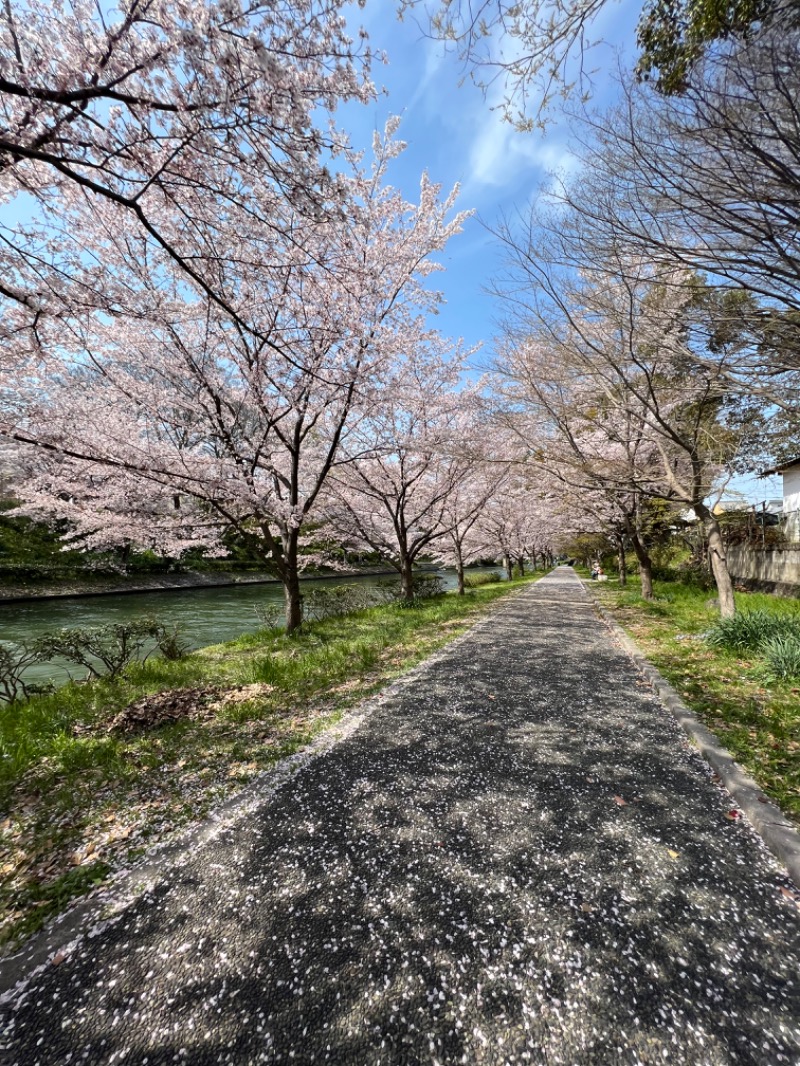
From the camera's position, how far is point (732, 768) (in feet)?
11.0

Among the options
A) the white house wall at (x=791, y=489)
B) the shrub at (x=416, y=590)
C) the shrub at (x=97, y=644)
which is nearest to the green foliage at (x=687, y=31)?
the shrub at (x=97, y=644)

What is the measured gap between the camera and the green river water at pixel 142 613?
11.9 m

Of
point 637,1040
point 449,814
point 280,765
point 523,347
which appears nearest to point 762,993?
point 637,1040

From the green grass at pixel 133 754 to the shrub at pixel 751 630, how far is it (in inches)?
181

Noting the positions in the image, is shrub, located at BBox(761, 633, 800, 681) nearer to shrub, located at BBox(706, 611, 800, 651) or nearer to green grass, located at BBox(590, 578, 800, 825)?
green grass, located at BBox(590, 578, 800, 825)

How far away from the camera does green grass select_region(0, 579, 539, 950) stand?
251 cm

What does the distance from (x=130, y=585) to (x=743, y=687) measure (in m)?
25.6

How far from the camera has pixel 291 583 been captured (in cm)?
938

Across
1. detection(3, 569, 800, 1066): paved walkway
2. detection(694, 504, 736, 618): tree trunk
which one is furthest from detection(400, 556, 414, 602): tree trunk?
detection(3, 569, 800, 1066): paved walkway

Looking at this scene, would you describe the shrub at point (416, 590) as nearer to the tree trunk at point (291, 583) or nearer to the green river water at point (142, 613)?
the green river water at point (142, 613)

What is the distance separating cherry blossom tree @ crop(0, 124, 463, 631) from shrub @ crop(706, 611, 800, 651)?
22.9 ft

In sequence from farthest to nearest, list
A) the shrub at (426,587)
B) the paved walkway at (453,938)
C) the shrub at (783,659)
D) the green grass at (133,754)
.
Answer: the shrub at (426,587)
the shrub at (783,659)
the green grass at (133,754)
the paved walkway at (453,938)

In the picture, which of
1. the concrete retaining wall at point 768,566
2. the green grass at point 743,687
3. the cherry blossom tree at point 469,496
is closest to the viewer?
the green grass at point 743,687

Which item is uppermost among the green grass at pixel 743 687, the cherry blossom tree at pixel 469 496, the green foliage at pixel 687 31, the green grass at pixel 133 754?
the green foliage at pixel 687 31
